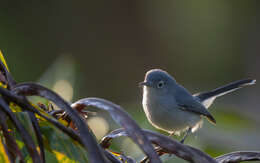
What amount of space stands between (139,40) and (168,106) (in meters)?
4.43

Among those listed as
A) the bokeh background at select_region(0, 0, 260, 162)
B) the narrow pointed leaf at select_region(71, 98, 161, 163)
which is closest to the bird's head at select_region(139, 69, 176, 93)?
the narrow pointed leaf at select_region(71, 98, 161, 163)

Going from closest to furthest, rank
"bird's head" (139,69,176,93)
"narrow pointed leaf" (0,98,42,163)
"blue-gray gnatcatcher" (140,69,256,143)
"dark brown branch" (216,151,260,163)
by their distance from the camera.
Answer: "narrow pointed leaf" (0,98,42,163) < "dark brown branch" (216,151,260,163) < "blue-gray gnatcatcher" (140,69,256,143) < "bird's head" (139,69,176,93)

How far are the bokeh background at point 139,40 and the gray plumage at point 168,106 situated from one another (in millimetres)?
2658

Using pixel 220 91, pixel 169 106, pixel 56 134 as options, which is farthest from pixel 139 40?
pixel 56 134

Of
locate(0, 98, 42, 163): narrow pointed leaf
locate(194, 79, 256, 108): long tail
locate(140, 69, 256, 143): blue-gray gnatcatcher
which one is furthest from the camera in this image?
locate(194, 79, 256, 108): long tail

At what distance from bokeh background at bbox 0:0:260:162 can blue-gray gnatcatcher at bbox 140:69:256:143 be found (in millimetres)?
2659

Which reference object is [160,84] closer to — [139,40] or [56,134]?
[56,134]

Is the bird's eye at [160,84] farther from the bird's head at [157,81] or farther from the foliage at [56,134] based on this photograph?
the foliage at [56,134]

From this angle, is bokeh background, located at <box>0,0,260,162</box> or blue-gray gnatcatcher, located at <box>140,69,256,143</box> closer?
blue-gray gnatcatcher, located at <box>140,69,256,143</box>

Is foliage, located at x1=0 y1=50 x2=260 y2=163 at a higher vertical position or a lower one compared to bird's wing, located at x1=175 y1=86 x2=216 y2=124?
higher

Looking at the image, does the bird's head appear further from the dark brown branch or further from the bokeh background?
the bokeh background

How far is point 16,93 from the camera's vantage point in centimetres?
76

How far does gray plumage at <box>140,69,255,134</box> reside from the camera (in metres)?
2.68

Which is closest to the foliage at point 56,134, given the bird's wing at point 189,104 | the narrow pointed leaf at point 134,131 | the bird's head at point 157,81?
the narrow pointed leaf at point 134,131
